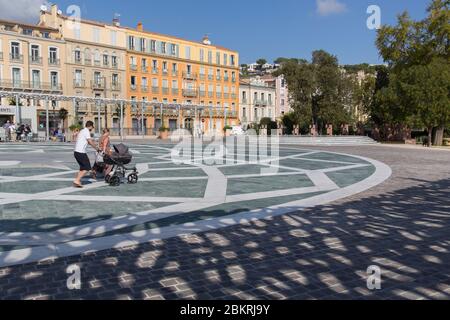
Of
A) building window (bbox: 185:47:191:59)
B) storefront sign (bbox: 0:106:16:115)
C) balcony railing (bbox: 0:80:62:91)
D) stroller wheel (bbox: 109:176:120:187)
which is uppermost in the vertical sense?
building window (bbox: 185:47:191:59)

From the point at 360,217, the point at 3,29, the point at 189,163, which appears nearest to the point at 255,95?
the point at 3,29

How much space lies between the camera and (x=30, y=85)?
48969 mm

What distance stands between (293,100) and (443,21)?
47.3 ft

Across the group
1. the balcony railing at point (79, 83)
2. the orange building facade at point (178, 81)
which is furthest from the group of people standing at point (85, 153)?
the balcony railing at point (79, 83)

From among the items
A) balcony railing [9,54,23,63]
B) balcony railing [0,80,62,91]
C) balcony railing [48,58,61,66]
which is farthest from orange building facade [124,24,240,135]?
balcony railing [9,54,23,63]

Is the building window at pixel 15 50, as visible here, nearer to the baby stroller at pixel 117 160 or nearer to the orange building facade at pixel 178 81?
the orange building facade at pixel 178 81

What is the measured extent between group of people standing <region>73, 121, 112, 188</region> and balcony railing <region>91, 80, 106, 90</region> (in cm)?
4517

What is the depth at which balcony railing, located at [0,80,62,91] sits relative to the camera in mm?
47381

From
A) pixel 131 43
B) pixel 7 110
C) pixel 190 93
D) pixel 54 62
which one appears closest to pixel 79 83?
pixel 54 62

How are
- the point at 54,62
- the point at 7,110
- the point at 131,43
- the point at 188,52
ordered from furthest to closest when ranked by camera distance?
the point at 188,52 < the point at 131,43 < the point at 54,62 < the point at 7,110

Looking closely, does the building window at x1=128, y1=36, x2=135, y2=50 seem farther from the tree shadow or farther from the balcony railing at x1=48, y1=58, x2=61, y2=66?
the tree shadow

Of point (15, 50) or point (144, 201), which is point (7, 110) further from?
point (144, 201)

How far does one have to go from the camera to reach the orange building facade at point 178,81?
58812 millimetres

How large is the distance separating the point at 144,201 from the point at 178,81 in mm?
57411
